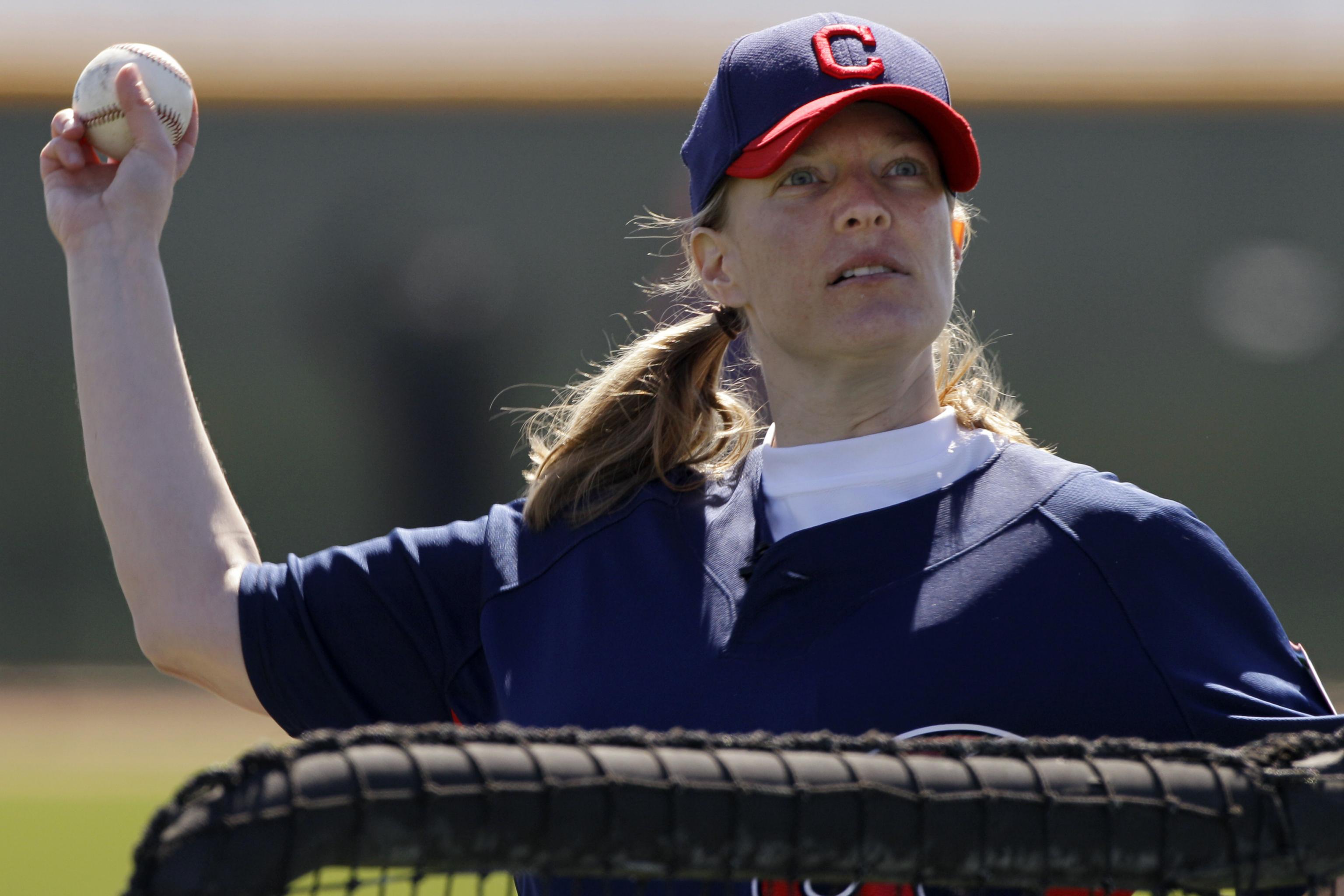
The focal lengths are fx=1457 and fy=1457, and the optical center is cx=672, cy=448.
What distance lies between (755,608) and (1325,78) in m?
9.10

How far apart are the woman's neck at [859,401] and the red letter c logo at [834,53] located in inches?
13.0

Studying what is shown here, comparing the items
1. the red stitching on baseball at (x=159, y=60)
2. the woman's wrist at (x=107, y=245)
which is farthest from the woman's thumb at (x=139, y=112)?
the red stitching on baseball at (x=159, y=60)

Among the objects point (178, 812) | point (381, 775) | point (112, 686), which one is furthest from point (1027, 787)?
point (112, 686)

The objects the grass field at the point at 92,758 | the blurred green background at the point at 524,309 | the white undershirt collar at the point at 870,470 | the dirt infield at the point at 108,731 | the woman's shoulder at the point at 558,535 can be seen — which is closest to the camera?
the white undershirt collar at the point at 870,470

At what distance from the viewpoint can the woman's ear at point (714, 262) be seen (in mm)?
1816

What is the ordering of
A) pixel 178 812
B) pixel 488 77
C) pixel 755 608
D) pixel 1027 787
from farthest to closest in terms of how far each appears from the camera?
pixel 488 77 → pixel 755 608 → pixel 1027 787 → pixel 178 812

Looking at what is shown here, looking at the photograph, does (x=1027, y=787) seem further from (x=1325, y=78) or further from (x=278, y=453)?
(x=1325, y=78)

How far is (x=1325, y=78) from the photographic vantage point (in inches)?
364

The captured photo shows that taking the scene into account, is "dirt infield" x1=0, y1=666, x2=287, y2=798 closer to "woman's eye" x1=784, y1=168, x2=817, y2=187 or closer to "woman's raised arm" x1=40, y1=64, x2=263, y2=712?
"woman's raised arm" x1=40, y1=64, x2=263, y2=712

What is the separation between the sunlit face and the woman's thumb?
0.73 m

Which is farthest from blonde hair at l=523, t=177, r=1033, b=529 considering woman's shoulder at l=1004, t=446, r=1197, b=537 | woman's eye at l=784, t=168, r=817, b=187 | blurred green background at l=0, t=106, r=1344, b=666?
blurred green background at l=0, t=106, r=1344, b=666

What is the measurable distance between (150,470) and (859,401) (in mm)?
843

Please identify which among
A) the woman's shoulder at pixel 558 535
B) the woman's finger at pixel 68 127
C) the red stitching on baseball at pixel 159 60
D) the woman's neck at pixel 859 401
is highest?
the red stitching on baseball at pixel 159 60

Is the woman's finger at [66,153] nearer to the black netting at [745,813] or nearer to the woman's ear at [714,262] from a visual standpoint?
the woman's ear at [714,262]
